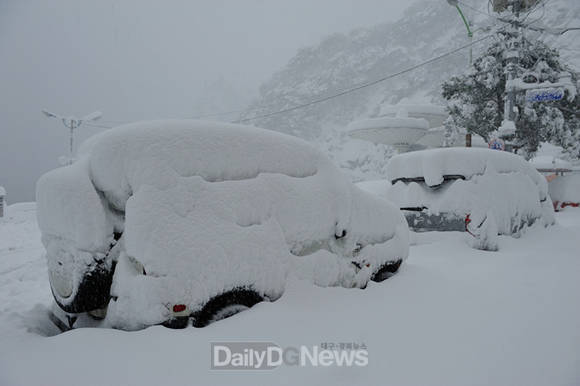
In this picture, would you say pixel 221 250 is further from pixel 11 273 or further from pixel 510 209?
pixel 510 209

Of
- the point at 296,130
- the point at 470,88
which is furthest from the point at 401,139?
the point at 296,130

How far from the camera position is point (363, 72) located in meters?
86.1

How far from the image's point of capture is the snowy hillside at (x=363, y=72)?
67438 millimetres

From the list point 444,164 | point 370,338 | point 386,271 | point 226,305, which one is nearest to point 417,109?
point 444,164

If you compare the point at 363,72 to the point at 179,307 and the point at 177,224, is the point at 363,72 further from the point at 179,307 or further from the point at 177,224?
the point at 179,307

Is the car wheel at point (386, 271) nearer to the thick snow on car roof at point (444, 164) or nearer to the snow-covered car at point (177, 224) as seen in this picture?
the snow-covered car at point (177, 224)

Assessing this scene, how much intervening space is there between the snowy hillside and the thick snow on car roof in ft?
171

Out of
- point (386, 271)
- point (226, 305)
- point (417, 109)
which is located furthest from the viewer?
point (417, 109)

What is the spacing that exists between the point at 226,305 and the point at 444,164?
4.24 meters

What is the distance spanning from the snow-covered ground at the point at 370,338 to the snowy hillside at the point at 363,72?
55115mm

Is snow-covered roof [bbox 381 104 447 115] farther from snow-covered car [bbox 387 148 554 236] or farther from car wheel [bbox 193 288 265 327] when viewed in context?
car wheel [bbox 193 288 265 327]

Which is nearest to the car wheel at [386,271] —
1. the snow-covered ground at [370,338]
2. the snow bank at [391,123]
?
the snow-covered ground at [370,338]

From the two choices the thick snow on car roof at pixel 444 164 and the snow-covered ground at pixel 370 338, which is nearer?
the snow-covered ground at pixel 370 338

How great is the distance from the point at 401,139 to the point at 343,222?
15364mm
